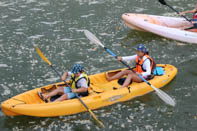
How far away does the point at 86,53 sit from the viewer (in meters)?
10.8

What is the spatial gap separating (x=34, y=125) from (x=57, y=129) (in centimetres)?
56

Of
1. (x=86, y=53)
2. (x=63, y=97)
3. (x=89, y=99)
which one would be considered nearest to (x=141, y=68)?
(x=89, y=99)

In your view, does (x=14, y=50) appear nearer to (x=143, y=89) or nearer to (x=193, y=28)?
(x=143, y=89)

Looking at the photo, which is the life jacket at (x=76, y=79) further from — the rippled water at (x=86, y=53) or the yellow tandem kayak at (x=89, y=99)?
the rippled water at (x=86, y=53)

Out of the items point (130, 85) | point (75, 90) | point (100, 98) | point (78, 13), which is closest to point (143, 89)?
point (130, 85)

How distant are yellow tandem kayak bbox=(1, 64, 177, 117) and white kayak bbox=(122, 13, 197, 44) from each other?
2.93 m

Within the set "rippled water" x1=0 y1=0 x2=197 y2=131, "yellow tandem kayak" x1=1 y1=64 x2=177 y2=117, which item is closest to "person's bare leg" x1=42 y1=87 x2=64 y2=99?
"yellow tandem kayak" x1=1 y1=64 x2=177 y2=117

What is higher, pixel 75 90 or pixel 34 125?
pixel 75 90

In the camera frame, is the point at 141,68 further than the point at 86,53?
No

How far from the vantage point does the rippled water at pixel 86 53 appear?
23.7 feet

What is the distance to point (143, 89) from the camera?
26.3 feet

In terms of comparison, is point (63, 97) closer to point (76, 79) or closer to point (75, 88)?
point (75, 88)

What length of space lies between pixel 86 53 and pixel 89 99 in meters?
3.71

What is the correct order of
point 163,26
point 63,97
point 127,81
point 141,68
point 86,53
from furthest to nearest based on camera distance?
point 163,26 → point 86,53 → point 141,68 → point 127,81 → point 63,97
